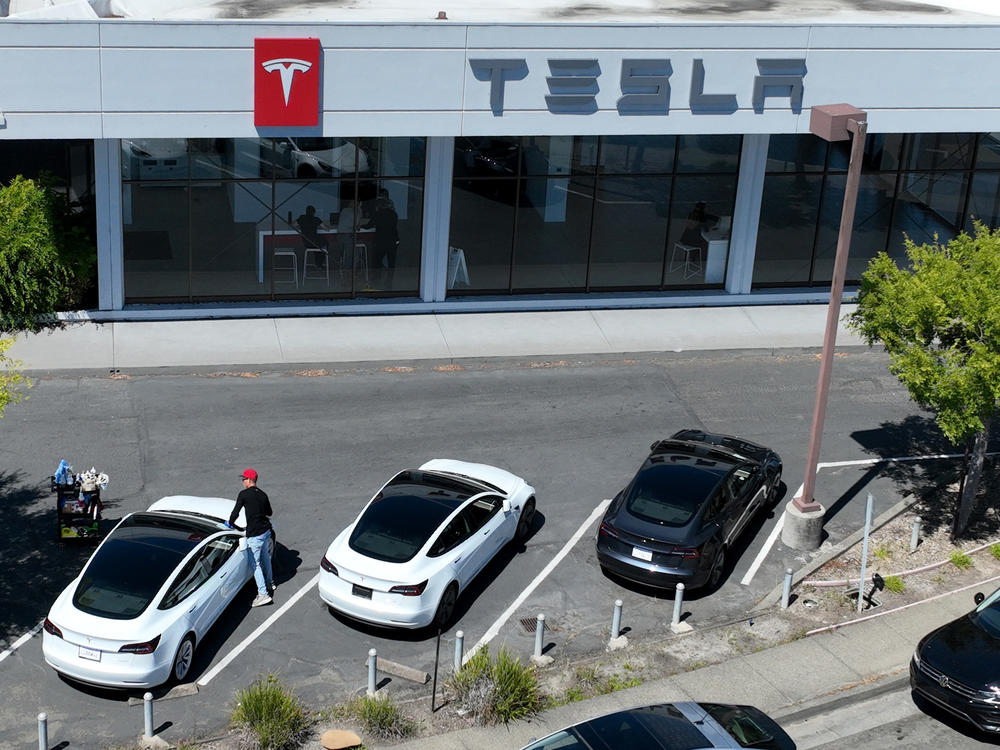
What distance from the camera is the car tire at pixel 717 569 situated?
62.1 ft

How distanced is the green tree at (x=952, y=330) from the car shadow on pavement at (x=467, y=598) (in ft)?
19.9

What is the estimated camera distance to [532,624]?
1811 cm

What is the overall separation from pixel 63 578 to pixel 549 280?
13943 mm

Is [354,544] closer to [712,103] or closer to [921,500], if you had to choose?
[921,500]

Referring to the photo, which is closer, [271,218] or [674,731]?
[674,731]

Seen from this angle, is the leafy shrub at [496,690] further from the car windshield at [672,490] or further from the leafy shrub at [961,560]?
the leafy shrub at [961,560]

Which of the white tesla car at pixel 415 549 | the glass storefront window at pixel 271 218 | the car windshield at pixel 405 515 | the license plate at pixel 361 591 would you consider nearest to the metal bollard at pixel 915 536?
→ the white tesla car at pixel 415 549

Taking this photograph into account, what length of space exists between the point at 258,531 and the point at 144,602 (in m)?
2.21

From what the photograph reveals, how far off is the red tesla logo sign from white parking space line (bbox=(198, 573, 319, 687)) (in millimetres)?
9510

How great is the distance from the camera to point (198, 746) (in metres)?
15.3

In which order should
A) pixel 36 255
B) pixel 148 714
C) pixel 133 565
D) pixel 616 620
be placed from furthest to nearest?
1. pixel 36 255
2. pixel 616 620
3. pixel 133 565
4. pixel 148 714

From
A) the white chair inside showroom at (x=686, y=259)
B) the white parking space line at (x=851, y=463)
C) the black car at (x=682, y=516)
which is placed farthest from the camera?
the white chair inside showroom at (x=686, y=259)

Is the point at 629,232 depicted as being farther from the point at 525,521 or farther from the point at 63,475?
the point at 63,475

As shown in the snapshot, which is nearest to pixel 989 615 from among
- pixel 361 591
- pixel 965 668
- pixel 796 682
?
pixel 965 668
